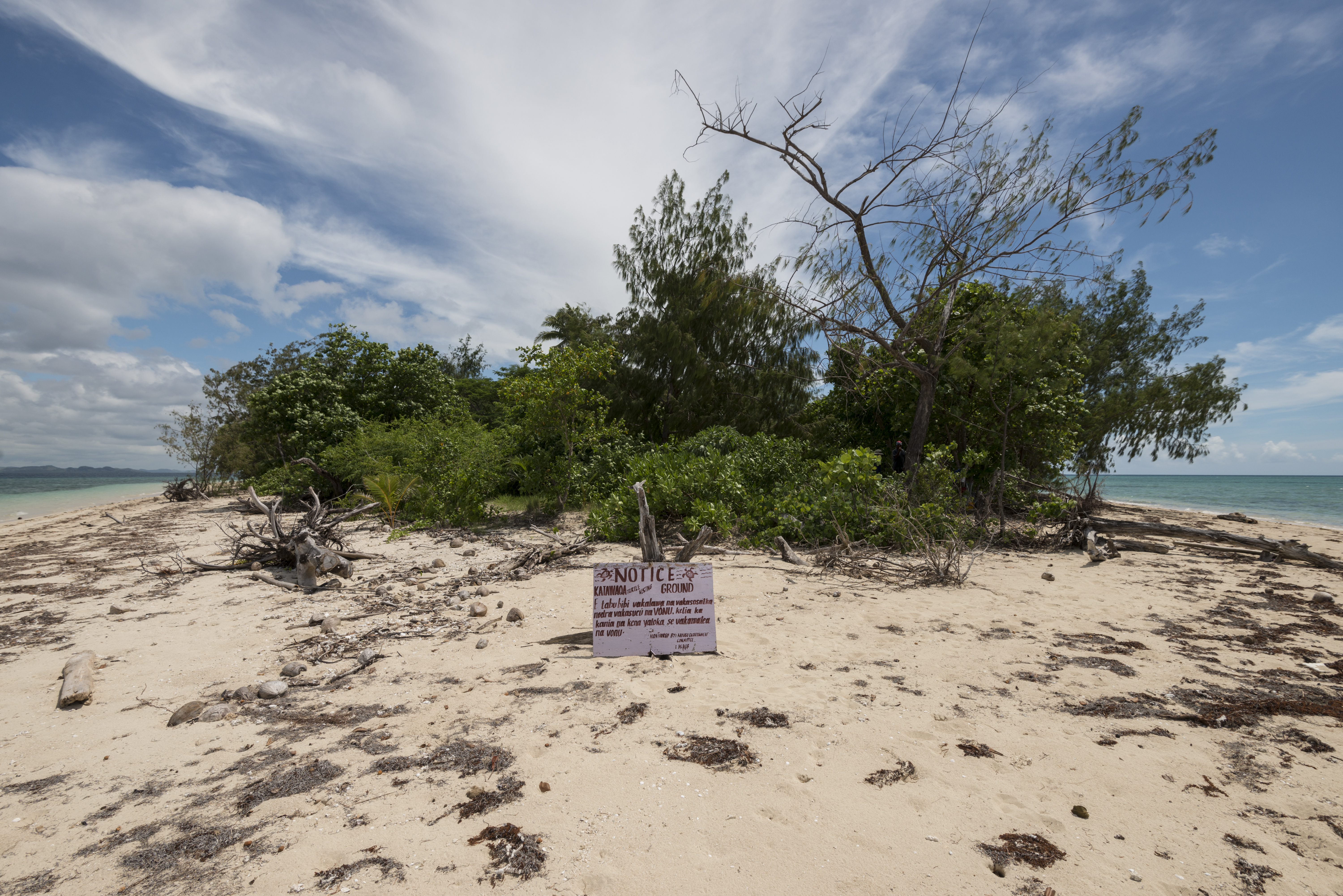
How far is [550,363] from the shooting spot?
1221 centimetres

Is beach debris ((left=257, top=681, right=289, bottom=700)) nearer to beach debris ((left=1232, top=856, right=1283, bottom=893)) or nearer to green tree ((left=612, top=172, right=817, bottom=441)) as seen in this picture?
beach debris ((left=1232, top=856, right=1283, bottom=893))

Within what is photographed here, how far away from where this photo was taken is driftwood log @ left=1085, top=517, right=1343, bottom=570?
26.9 feet

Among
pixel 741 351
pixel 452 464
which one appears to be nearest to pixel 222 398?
pixel 452 464

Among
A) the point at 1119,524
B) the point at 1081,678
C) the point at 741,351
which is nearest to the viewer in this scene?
the point at 1081,678

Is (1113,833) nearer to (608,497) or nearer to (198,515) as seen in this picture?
(608,497)

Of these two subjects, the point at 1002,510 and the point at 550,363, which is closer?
the point at 1002,510

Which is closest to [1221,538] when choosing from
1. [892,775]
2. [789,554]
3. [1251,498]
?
[789,554]

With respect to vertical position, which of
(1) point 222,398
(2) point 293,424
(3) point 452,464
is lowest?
(3) point 452,464

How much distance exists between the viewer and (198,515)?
16.7m

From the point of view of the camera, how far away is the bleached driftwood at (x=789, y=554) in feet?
25.3

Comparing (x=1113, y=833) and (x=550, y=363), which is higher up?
(x=550, y=363)

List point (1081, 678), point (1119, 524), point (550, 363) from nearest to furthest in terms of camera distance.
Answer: point (1081, 678), point (1119, 524), point (550, 363)

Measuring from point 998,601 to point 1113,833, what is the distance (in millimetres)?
3994

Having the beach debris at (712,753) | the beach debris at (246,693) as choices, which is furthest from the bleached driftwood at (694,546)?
the beach debris at (246,693)
